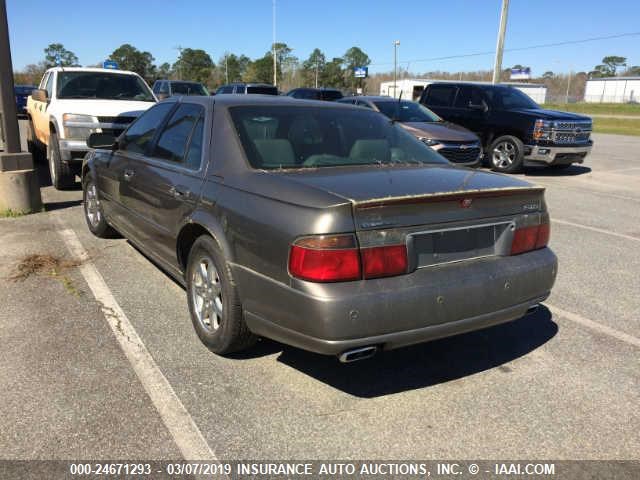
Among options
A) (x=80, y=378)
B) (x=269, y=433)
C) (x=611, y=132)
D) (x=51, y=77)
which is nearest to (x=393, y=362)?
(x=269, y=433)

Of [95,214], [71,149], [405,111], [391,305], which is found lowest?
[95,214]

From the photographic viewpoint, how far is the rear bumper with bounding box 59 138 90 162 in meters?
8.31

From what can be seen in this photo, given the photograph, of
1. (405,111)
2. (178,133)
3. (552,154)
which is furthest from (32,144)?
(552,154)

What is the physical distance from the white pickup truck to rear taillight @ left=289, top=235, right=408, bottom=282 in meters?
6.81

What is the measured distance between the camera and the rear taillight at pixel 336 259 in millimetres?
2604

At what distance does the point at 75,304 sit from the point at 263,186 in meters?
2.23

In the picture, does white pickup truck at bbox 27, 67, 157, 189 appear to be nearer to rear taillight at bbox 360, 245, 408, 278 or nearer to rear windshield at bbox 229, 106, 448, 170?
rear windshield at bbox 229, 106, 448, 170

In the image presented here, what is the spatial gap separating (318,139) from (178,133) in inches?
44.8

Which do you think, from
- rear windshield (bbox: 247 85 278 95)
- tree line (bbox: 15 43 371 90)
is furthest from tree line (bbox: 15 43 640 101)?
rear windshield (bbox: 247 85 278 95)

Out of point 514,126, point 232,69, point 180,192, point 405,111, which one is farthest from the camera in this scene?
point 232,69

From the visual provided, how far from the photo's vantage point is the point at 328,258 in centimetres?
260

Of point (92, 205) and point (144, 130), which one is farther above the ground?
point (144, 130)

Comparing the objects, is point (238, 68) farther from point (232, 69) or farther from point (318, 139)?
→ point (318, 139)

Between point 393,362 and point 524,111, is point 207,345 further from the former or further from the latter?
point 524,111
